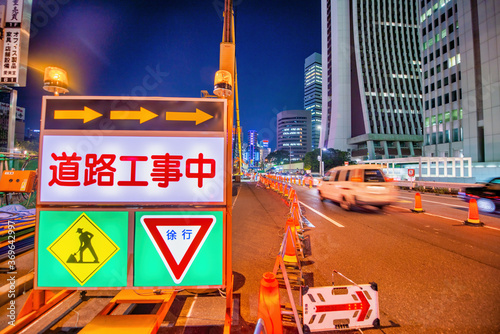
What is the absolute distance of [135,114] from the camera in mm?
2432

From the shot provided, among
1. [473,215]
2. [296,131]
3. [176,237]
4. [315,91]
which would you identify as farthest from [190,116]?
[315,91]

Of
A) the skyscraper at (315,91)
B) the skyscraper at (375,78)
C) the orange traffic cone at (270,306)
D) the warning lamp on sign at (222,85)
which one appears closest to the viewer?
the orange traffic cone at (270,306)

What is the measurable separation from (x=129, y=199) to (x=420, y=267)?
5.25 m

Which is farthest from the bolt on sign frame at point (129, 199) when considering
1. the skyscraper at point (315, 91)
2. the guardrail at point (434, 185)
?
the skyscraper at point (315, 91)

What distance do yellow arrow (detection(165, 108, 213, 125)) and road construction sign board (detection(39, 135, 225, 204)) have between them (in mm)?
207

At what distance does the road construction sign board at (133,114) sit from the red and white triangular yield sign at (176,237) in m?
0.95

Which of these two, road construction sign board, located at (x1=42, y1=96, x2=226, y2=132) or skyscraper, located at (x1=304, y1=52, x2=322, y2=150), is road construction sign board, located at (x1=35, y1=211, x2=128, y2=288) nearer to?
road construction sign board, located at (x1=42, y1=96, x2=226, y2=132)

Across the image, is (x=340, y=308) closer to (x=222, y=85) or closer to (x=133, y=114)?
(x=222, y=85)

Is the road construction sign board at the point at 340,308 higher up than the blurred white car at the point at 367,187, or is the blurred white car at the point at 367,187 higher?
the blurred white car at the point at 367,187

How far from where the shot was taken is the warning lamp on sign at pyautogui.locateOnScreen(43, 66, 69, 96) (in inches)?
108

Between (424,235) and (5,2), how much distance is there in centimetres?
1687

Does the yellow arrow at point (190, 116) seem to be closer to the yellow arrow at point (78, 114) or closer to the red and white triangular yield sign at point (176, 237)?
the yellow arrow at point (78, 114)

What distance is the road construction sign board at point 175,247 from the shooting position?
2.37 m

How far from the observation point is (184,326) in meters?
2.81
